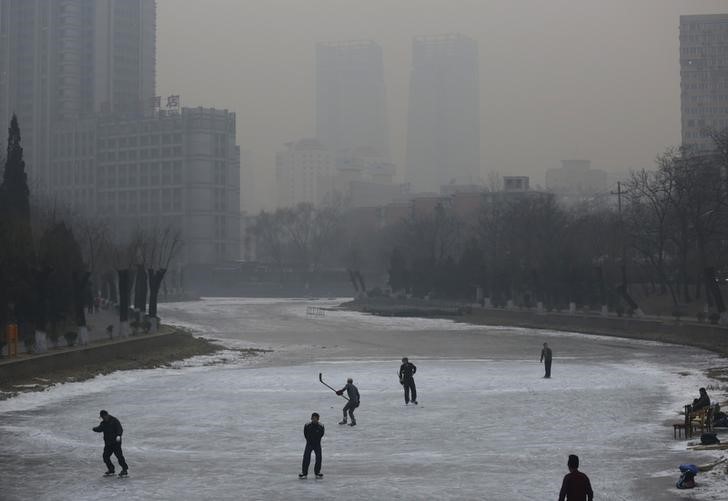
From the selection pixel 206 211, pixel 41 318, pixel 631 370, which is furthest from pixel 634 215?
pixel 206 211

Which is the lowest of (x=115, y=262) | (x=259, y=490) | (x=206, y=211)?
(x=259, y=490)

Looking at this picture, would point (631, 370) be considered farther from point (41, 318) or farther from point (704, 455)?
point (41, 318)

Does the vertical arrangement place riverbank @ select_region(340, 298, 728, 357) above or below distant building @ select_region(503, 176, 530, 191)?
below

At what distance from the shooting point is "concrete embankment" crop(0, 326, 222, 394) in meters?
36.6

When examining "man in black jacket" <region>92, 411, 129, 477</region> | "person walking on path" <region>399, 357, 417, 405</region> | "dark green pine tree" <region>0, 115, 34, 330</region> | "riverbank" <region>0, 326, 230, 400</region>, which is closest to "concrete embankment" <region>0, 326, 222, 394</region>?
"riverbank" <region>0, 326, 230, 400</region>

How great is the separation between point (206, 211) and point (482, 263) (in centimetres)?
9882

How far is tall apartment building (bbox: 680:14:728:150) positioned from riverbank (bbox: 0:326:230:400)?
133 meters

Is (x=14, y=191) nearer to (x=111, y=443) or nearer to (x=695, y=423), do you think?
(x=111, y=443)

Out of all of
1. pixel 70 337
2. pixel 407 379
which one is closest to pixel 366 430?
pixel 407 379

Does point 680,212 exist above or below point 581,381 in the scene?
above

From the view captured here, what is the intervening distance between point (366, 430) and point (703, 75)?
16095cm

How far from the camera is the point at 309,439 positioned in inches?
792

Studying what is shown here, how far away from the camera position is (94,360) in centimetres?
4400

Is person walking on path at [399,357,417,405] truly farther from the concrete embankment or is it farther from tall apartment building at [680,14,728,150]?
tall apartment building at [680,14,728,150]
